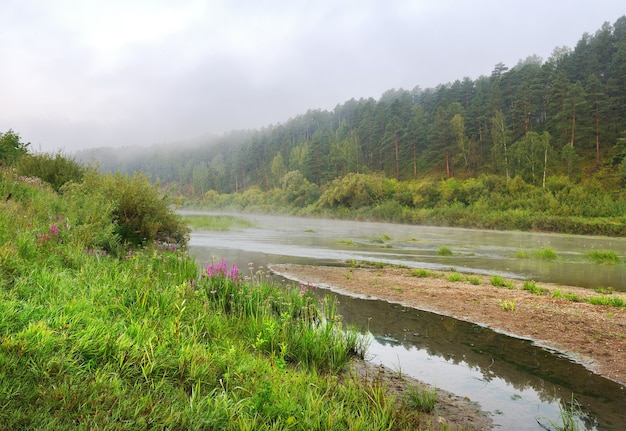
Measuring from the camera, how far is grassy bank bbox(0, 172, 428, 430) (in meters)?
3.11

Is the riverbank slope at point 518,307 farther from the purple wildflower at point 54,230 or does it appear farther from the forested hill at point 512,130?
the forested hill at point 512,130

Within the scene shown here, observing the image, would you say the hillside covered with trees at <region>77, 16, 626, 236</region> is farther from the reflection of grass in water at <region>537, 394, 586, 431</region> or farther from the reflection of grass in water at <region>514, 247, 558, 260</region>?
the reflection of grass in water at <region>537, 394, 586, 431</region>

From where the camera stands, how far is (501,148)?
73312mm

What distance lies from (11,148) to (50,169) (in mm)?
9184

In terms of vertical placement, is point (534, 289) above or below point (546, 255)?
above

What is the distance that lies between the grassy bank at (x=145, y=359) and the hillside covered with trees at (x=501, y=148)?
5191cm

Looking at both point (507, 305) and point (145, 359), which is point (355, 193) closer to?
point (507, 305)

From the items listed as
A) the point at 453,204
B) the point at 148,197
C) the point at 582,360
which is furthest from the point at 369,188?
the point at 582,360

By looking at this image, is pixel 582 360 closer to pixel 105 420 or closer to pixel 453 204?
pixel 105 420

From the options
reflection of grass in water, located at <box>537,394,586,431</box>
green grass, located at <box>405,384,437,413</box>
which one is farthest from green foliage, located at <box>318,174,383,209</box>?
green grass, located at <box>405,384,437,413</box>

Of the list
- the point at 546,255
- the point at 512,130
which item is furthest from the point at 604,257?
the point at 512,130

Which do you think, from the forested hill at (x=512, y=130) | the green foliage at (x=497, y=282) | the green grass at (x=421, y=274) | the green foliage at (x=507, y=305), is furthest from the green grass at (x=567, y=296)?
the forested hill at (x=512, y=130)

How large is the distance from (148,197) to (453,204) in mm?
58016

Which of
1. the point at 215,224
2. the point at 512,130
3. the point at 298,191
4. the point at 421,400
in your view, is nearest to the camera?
the point at 421,400
